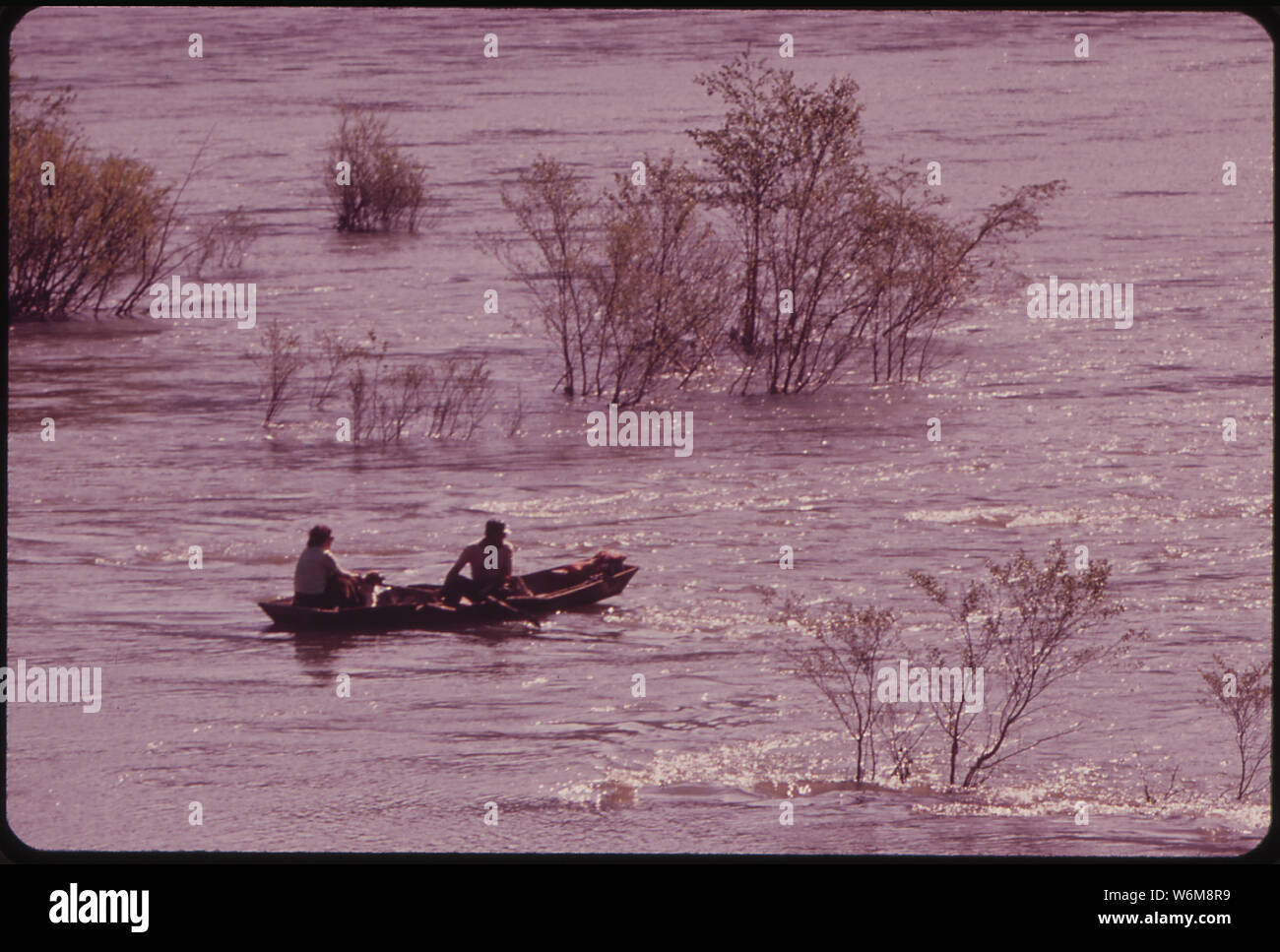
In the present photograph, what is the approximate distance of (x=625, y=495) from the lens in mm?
23297

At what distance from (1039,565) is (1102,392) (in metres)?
8.95

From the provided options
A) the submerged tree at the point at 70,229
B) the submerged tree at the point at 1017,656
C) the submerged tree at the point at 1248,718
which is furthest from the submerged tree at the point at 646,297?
the submerged tree at the point at 1248,718

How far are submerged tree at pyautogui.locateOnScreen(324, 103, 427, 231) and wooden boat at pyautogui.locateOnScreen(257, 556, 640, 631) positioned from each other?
22.2 meters

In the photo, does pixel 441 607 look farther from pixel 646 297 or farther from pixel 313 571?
pixel 646 297

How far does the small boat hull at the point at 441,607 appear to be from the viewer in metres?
16.9

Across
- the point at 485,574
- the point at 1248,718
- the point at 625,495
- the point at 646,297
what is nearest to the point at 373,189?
the point at 646,297

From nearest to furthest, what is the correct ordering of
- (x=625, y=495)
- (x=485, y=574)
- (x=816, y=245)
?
(x=485, y=574) < (x=625, y=495) < (x=816, y=245)

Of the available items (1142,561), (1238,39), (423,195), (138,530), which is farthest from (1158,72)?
(138,530)

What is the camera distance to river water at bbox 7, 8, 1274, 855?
13.2 meters

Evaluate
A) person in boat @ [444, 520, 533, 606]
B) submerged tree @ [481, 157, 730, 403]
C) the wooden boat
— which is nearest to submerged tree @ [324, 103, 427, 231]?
submerged tree @ [481, 157, 730, 403]

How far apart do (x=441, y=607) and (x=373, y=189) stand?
23.7m

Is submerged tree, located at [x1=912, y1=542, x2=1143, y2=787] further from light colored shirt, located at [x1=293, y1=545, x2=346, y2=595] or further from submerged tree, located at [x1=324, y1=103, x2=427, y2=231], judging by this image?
submerged tree, located at [x1=324, y1=103, x2=427, y2=231]

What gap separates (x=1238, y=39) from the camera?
49594 mm
